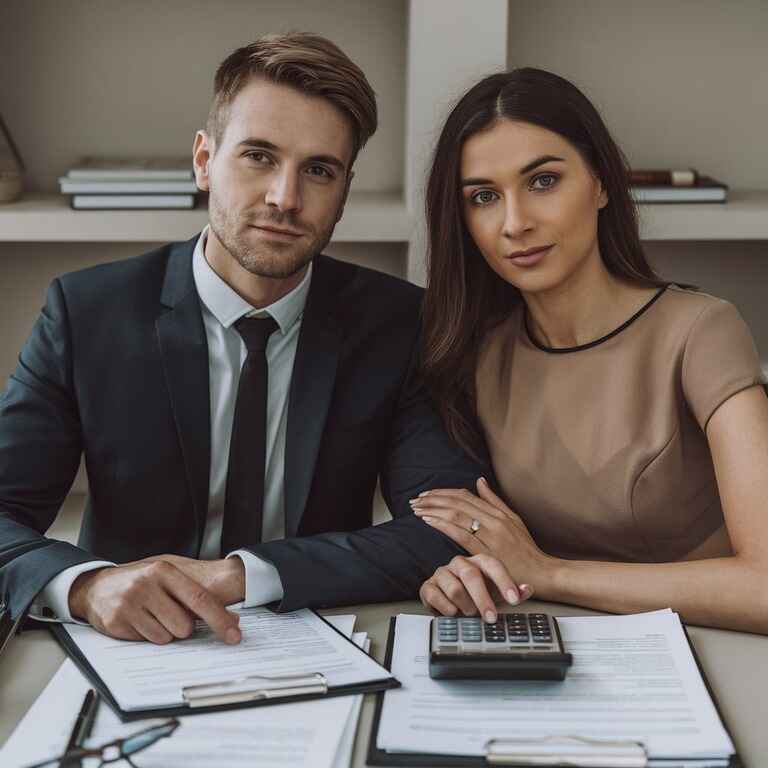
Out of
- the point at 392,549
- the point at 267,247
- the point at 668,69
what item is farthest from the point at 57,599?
the point at 668,69

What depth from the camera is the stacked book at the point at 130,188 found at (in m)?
2.27

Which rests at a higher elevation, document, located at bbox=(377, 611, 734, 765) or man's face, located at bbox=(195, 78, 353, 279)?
man's face, located at bbox=(195, 78, 353, 279)

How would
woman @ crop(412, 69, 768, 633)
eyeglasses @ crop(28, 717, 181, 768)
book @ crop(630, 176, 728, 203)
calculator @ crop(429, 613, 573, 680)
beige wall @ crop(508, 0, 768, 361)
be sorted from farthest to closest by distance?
beige wall @ crop(508, 0, 768, 361), book @ crop(630, 176, 728, 203), woman @ crop(412, 69, 768, 633), calculator @ crop(429, 613, 573, 680), eyeglasses @ crop(28, 717, 181, 768)

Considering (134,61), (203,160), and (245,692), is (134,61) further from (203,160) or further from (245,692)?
(245,692)

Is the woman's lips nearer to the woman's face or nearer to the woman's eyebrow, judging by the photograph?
the woman's face

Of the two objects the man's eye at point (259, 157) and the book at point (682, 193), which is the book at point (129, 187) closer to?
the man's eye at point (259, 157)

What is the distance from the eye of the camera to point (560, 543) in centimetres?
165

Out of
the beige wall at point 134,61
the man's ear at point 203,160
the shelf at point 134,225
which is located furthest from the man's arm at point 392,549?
the beige wall at point 134,61

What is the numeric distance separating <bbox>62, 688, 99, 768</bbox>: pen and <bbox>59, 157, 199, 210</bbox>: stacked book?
1.41 m

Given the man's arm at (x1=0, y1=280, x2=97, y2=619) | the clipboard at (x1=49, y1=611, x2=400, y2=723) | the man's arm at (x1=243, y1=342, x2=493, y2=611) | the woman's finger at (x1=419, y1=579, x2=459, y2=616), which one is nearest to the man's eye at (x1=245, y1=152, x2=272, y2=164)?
the man's arm at (x1=0, y1=280, x2=97, y2=619)

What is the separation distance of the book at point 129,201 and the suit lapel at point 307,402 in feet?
2.25

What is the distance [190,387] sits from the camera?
5.33 ft

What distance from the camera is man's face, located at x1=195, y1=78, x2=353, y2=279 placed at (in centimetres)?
162

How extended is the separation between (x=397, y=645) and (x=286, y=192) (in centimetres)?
73
